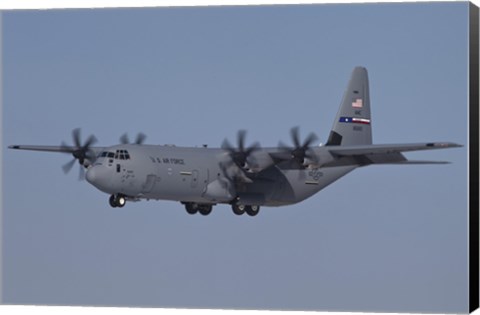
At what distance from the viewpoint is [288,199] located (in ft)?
138

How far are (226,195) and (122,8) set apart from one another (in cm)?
923

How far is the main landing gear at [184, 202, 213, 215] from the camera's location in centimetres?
4097

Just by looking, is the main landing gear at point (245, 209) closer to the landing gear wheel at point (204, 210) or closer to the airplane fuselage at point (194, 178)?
the airplane fuselage at point (194, 178)

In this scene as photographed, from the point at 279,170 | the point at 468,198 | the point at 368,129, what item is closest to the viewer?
the point at 468,198

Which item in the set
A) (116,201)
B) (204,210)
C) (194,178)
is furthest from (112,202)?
(204,210)

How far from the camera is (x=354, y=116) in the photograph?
44781 millimetres

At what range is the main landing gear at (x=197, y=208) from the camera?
134 ft

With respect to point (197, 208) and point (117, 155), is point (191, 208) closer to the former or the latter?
point (197, 208)

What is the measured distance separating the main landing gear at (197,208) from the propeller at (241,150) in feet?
5.93

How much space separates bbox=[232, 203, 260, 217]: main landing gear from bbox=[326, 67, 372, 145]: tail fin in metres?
4.51

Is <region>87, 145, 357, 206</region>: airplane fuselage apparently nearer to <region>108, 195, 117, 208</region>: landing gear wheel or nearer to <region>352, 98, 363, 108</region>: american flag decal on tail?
<region>108, 195, 117, 208</region>: landing gear wheel

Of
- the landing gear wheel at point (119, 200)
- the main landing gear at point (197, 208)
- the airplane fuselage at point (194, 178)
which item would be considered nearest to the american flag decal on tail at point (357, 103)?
the airplane fuselage at point (194, 178)

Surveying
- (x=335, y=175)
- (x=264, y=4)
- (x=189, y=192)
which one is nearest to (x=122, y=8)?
(x=264, y=4)

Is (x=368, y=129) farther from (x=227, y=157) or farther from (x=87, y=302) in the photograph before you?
(x=87, y=302)
